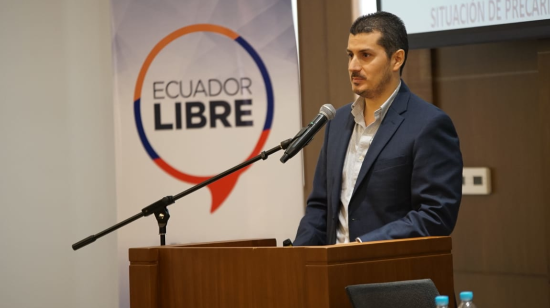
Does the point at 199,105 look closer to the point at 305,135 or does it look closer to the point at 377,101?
the point at 377,101

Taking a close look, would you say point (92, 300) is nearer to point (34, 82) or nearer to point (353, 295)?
point (34, 82)

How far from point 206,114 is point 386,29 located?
186cm

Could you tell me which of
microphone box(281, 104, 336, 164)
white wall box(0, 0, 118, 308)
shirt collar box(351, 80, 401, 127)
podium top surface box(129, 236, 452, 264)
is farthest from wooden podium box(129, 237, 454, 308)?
white wall box(0, 0, 118, 308)

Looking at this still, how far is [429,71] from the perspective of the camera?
4293 millimetres

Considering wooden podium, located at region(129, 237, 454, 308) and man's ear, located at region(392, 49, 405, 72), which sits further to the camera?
man's ear, located at region(392, 49, 405, 72)

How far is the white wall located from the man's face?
276cm

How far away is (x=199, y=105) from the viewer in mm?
4301

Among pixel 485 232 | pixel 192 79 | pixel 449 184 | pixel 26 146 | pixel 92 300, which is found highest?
pixel 192 79

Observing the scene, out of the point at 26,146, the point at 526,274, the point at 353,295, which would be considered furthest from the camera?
the point at 26,146

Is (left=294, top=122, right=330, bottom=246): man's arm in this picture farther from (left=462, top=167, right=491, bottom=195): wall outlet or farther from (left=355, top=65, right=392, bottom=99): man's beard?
(left=462, top=167, right=491, bottom=195): wall outlet

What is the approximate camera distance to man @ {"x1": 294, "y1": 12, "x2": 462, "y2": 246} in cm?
242

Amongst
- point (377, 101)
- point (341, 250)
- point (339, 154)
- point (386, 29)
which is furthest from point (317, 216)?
point (341, 250)

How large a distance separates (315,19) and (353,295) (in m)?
2.86

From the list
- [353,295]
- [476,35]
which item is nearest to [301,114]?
[476,35]
